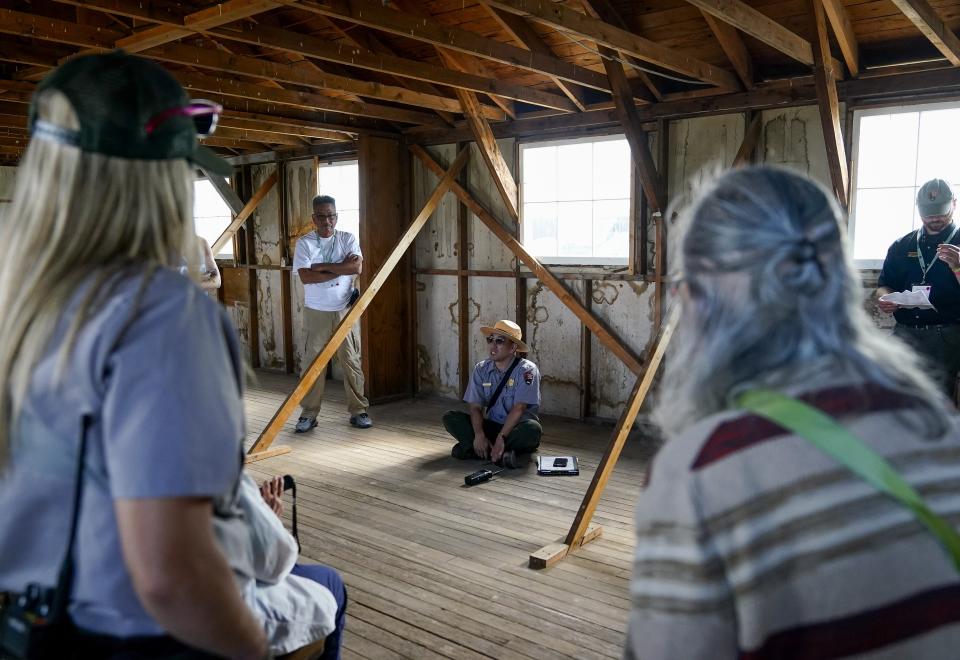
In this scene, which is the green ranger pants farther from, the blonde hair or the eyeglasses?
the blonde hair

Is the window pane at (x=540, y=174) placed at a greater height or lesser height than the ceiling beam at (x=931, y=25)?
lesser

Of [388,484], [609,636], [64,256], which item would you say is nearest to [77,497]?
[64,256]

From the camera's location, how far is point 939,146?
4.39m

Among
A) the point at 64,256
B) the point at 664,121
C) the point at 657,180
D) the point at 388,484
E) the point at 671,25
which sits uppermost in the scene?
the point at 671,25

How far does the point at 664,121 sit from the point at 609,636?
3.80 metres

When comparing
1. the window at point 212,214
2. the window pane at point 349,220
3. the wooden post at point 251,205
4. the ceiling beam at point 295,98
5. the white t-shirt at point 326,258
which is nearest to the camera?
the ceiling beam at point 295,98

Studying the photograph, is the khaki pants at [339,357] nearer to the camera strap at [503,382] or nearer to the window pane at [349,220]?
the camera strap at [503,382]

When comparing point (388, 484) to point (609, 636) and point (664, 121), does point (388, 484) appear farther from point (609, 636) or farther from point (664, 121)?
point (664, 121)

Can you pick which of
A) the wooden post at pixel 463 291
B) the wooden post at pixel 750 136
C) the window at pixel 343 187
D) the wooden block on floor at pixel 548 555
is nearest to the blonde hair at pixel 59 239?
the wooden block on floor at pixel 548 555

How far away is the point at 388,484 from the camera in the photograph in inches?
178

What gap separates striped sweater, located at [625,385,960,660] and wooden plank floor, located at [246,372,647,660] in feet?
6.39

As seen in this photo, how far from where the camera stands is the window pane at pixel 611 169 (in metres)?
5.67

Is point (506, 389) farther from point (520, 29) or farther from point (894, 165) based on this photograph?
point (894, 165)

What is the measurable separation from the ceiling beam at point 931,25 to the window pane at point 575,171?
2499 mm
